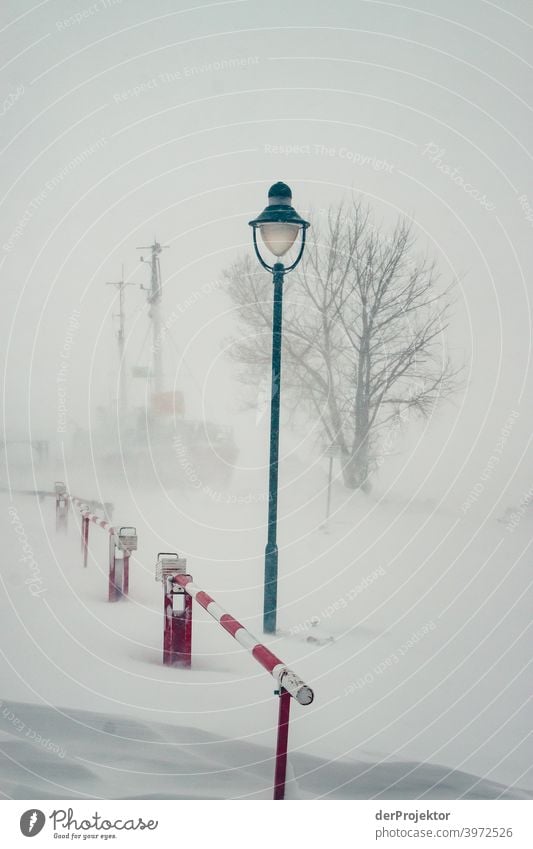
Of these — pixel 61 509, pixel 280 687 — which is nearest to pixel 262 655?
pixel 280 687

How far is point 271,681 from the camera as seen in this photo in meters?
4.99

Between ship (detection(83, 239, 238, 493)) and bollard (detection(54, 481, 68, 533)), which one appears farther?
ship (detection(83, 239, 238, 493))

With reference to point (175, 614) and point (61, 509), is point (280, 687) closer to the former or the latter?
point (175, 614)

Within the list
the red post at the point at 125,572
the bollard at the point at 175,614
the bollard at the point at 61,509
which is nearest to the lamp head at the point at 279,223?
the bollard at the point at 175,614

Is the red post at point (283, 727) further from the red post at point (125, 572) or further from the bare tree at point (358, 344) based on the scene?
the bare tree at point (358, 344)

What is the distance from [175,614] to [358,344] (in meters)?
9.06

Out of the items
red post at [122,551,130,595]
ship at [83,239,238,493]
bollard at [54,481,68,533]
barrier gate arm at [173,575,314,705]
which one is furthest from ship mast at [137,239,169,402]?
barrier gate arm at [173,575,314,705]

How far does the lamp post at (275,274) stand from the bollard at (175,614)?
1052mm

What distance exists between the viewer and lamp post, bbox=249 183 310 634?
Result: 18.7ft

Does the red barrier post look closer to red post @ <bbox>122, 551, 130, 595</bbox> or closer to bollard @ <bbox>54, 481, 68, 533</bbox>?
red post @ <bbox>122, 551, 130, 595</bbox>

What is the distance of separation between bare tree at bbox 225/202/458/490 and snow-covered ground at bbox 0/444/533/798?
350 cm

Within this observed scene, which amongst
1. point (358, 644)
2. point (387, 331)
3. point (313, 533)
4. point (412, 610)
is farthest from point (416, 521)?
point (358, 644)

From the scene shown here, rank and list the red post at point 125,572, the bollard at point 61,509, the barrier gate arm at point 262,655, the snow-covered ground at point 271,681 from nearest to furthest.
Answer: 1. the barrier gate arm at point 262,655
2. the snow-covered ground at point 271,681
3. the red post at point 125,572
4. the bollard at point 61,509

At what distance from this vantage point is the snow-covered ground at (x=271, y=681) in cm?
390
